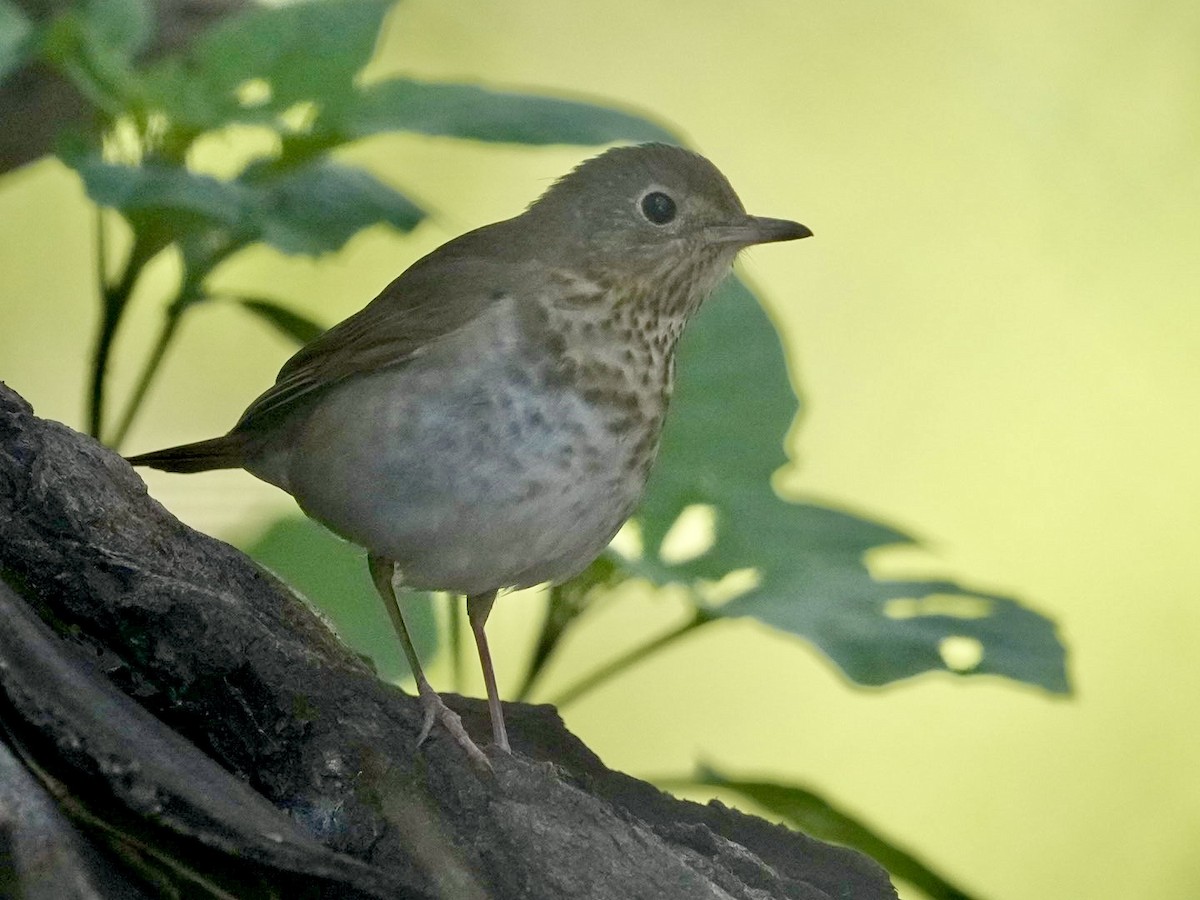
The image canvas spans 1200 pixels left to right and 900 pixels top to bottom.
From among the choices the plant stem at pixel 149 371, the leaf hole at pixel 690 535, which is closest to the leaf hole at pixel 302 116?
the plant stem at pixel 149 371

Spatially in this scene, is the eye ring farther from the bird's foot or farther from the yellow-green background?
the yellow-green background

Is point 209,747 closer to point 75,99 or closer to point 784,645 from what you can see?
point 75,99

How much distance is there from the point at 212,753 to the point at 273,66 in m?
1.03

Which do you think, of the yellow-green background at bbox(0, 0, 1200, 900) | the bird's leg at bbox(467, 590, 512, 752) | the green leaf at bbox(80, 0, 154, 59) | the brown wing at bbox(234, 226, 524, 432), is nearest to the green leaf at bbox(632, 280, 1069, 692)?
the bird's leg at bbox(467, 590, 512, 752)

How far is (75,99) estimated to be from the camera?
87.9 inches

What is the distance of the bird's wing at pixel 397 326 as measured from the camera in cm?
145

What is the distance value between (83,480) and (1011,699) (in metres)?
2.87

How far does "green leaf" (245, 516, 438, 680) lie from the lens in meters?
1.96

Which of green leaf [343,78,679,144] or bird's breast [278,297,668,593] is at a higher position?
green leaf [343,78,679,144]

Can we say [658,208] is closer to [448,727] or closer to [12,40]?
[448,727]

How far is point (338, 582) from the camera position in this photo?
6.50 ft

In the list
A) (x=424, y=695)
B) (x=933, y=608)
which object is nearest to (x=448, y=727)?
(x=424, y=695)

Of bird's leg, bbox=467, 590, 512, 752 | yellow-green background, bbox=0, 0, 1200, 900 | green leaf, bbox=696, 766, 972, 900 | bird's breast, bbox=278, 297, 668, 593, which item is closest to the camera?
bird's breast, bbox=278, 297, 668, 593

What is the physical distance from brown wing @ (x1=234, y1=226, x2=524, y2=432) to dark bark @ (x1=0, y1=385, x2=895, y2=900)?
0.27 meters
